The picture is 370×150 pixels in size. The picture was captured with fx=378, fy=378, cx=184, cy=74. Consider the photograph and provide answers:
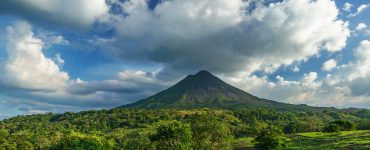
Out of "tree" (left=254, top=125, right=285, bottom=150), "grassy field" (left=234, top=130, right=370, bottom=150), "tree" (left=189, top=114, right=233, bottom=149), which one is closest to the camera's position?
"tree" (left=189, top=114, right=233, bottom=149)

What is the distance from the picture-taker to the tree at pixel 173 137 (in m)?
90.7

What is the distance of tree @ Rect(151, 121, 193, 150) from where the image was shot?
298 feet

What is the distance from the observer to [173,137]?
92938 mm

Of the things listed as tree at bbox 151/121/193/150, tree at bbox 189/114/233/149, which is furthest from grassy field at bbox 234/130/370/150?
tree at bbox 151/121/193/150

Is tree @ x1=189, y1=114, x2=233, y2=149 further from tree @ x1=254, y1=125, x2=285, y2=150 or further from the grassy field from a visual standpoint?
the grassy field

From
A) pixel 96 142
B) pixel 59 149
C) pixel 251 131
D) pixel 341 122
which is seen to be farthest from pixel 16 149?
pixel 341 122

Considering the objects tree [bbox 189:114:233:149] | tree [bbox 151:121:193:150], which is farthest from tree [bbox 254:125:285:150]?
tree [bbox 151:121:193:150]

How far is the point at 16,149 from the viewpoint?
140 meters

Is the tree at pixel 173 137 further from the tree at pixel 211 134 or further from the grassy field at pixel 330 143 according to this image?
the grassy field at pixel 330 143

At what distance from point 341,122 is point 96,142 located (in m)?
127

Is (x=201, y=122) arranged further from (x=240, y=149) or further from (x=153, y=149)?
(x=240, y=149)

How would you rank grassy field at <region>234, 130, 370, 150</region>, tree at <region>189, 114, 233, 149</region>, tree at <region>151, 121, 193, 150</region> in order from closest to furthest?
tree at <region>151, 121, 193, 150</region> → tree at <region>189, 114, 233, 149</region> → grassy field at <region>234, 130, 370, 150</region>

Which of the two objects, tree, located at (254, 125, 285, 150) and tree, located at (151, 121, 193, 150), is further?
tree, located at (254, 125, 285, 150)

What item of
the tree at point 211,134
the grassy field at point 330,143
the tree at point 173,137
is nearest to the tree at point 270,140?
the grassy field at point 330,143
